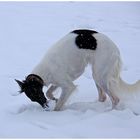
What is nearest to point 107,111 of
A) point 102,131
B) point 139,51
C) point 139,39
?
point 102,131

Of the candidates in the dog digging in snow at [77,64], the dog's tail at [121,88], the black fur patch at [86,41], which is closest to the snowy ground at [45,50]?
the dog's tail at [121,88]

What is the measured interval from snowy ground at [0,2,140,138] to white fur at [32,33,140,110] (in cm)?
34

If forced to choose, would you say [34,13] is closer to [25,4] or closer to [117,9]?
[25,4]

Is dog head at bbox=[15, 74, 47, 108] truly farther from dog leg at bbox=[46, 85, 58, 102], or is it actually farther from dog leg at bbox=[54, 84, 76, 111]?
dog leg at bbox=[46, 85, 58, 102]

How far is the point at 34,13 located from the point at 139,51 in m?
4.23

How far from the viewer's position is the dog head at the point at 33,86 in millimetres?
5566

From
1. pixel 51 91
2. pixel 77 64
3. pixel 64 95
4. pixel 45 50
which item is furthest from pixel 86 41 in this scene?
pixel 45 50

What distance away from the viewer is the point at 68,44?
5875mm

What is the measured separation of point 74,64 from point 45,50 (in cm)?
325

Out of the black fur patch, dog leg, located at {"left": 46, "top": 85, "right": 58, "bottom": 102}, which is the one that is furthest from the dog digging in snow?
dog leg, located at {"left": 46, "top": 85, "right": 58, "bottom": 102}

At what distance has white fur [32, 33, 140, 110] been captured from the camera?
578 centimetres

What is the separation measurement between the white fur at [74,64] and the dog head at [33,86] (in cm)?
14

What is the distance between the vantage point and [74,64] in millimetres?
5863

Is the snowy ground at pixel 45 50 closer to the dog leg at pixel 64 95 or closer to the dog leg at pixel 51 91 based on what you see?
the dog leg at pixel 64 95
